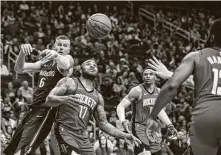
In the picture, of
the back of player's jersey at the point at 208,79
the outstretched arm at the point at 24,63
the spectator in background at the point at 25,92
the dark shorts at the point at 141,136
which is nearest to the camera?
the back of player's jersey at the point at 208,79

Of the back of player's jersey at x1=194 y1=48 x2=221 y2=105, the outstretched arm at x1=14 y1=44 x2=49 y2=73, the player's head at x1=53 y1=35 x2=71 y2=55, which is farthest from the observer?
the player's head at x1=53 y1=35 x2=71 y2=55

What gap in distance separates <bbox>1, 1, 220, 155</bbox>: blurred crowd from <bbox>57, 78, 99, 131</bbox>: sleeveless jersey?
579 centimetres

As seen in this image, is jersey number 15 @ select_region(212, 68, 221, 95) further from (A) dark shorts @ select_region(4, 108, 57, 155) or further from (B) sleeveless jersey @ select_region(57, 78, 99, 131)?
(A) dark shorts @ select_region(4, 108, 57, 155)

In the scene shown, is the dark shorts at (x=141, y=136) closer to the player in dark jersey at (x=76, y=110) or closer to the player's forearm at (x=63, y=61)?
the player in dark jersey at (x=76, y=110)

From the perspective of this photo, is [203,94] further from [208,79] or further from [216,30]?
[216,30]

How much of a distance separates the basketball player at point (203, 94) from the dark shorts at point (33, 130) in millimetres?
3592

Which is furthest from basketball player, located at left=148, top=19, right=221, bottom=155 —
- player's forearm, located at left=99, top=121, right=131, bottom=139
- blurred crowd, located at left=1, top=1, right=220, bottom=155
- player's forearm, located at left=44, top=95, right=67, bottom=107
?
blurred crowd, located at left=1, top=1, right=220, bottom=155

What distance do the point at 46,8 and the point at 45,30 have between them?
2.66m

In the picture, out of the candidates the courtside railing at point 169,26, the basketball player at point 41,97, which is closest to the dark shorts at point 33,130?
the basketball player at point 41,97

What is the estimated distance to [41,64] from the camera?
27.2ft

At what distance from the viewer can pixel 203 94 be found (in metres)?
5.02

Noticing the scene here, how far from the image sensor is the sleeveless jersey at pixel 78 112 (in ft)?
24.4

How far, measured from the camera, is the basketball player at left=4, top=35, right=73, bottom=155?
26.2 ft

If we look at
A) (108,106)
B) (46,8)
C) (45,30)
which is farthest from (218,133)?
(46,8)
